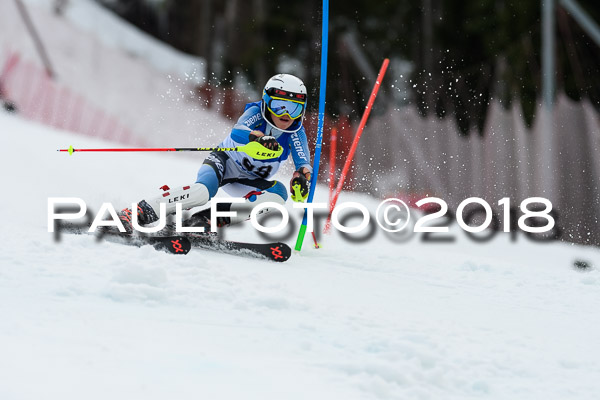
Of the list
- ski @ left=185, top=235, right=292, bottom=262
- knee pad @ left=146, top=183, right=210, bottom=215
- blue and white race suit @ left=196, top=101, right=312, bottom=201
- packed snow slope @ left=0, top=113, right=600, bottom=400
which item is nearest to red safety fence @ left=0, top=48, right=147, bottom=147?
blue and white race suit @ left=196, top=101, right=312, bottom=201

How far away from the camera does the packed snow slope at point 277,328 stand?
2.93 meters

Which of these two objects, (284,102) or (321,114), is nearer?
(284,102)

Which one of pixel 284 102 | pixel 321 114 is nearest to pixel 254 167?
pixel 284 102

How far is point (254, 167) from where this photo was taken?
19.4 ft

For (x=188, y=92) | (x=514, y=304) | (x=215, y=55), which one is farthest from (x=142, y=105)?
(x=514, y=304)

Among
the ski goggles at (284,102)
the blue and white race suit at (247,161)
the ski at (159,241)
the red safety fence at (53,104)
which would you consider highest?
the red safety fence at (53,104)

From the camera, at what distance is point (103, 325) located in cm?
335

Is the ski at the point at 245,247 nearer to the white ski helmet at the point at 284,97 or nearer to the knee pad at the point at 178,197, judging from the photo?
the knee pad at the point at 178,197

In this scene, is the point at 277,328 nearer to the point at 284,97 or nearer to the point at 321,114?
the point at 284,97

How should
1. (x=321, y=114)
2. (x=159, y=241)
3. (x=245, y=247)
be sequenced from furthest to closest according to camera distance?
(x=321, y=114), (x=245, y=247), (x=159, y=241)

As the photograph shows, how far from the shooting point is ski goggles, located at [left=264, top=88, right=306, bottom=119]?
223 inches

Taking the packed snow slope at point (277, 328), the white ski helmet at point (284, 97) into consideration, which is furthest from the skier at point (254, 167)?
the packed snow slope at point (277, 328)

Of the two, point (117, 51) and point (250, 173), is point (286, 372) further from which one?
point (117, 51)

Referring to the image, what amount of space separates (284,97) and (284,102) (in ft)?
0.13
